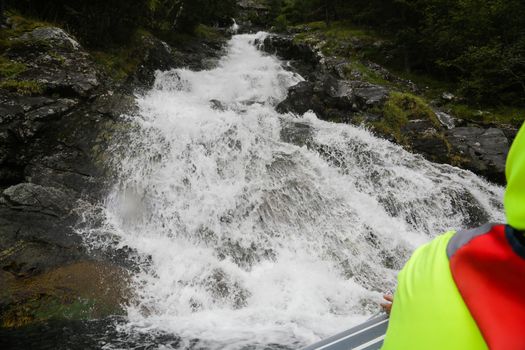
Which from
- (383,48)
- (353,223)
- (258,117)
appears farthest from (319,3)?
(353,223)

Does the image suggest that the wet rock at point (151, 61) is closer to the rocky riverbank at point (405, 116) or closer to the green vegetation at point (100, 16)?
the green vegetation at point (100, 16)

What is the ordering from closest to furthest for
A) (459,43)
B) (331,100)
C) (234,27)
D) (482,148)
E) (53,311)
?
(53,311) < (482,148) < (331,100) < (459,43) < (234,27)

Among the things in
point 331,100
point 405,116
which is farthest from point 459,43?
point 331,100

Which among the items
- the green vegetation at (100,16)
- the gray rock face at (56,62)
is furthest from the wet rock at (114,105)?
the green vegetation at (100,16)

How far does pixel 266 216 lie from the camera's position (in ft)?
22.6

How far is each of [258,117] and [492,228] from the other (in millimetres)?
9271

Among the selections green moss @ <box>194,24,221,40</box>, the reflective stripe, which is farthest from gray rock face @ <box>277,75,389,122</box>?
the reflective stripe

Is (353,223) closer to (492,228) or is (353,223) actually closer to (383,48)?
(492,228)

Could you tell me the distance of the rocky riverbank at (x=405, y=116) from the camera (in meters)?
9.66

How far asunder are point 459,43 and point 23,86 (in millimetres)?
13061

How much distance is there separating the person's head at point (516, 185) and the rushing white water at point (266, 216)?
398cm

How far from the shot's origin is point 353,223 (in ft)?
23.2

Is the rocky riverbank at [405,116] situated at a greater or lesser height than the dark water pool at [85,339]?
greater

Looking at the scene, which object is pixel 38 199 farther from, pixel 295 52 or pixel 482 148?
pixel 295 52
